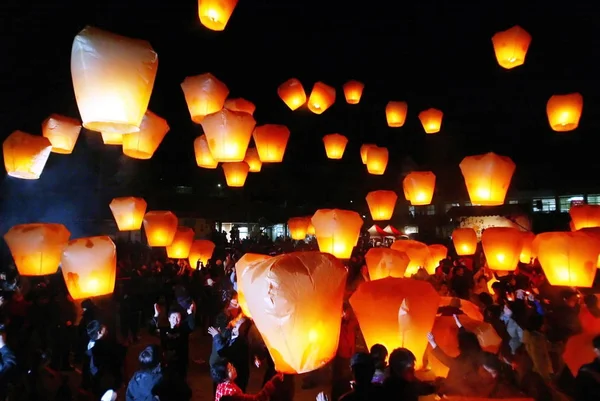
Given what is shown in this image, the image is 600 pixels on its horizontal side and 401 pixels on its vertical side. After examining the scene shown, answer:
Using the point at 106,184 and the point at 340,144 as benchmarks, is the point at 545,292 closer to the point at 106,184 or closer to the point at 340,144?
the point at 340,144

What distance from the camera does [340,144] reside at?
12.9 metres

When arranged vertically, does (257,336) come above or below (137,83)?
below

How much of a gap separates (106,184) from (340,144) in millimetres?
10092

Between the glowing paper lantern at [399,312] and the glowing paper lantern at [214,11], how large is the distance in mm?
5074

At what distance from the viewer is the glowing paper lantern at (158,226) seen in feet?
31.8

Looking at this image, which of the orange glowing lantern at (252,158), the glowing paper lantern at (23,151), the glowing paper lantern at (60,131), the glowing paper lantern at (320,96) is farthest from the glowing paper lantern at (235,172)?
the glowing paper lantern at (23,151)

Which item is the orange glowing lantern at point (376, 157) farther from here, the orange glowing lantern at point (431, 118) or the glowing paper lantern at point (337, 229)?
the glowing paper lantern at point (337, 229)

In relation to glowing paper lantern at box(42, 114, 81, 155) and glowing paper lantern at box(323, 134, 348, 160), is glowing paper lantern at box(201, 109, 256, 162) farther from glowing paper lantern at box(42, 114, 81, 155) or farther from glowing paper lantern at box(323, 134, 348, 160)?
glowing paper lantern at box(323, 134, 348, 160)

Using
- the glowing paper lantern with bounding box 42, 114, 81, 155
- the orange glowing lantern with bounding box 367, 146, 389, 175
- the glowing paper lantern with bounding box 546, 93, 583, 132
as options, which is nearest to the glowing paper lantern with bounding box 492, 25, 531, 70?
the glowing paper lantern with bounding box 546, 93, 583, 132

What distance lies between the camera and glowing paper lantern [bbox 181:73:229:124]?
25.5 ft

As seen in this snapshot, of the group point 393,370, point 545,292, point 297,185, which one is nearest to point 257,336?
point 393,370

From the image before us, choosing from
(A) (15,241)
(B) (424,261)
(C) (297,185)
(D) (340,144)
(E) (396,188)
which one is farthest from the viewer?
(E) (396,188)

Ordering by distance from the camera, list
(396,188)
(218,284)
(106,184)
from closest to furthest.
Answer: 1. (218,284)
2. (106,184)
3. (396,188)

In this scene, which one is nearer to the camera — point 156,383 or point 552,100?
point 156,383
